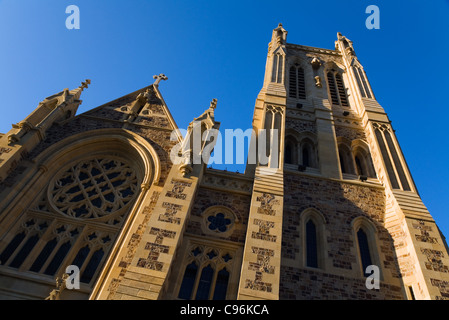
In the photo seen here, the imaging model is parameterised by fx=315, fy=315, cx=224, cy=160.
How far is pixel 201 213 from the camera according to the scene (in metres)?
11.5

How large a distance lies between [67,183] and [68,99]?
508cm

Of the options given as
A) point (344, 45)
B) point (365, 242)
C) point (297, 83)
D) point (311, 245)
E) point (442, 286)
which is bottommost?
point (442, 286)

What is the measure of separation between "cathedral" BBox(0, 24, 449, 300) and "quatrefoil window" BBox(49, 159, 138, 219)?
0.05m

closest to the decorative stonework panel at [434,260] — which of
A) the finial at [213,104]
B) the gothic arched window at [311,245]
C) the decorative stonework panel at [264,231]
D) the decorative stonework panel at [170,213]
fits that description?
the gothic arched window at [311,245]

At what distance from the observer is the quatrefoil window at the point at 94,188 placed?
12.0 m

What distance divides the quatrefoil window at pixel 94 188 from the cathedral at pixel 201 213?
5cm

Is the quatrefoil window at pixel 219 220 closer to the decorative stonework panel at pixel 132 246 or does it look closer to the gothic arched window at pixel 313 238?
the decorative stonework panel at pixel 132 246

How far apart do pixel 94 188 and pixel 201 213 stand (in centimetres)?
473

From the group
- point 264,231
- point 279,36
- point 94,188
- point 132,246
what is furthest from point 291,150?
point 279,36

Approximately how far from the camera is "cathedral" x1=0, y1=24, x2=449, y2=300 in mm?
9461

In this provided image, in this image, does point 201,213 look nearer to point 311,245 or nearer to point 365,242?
point 311,245
